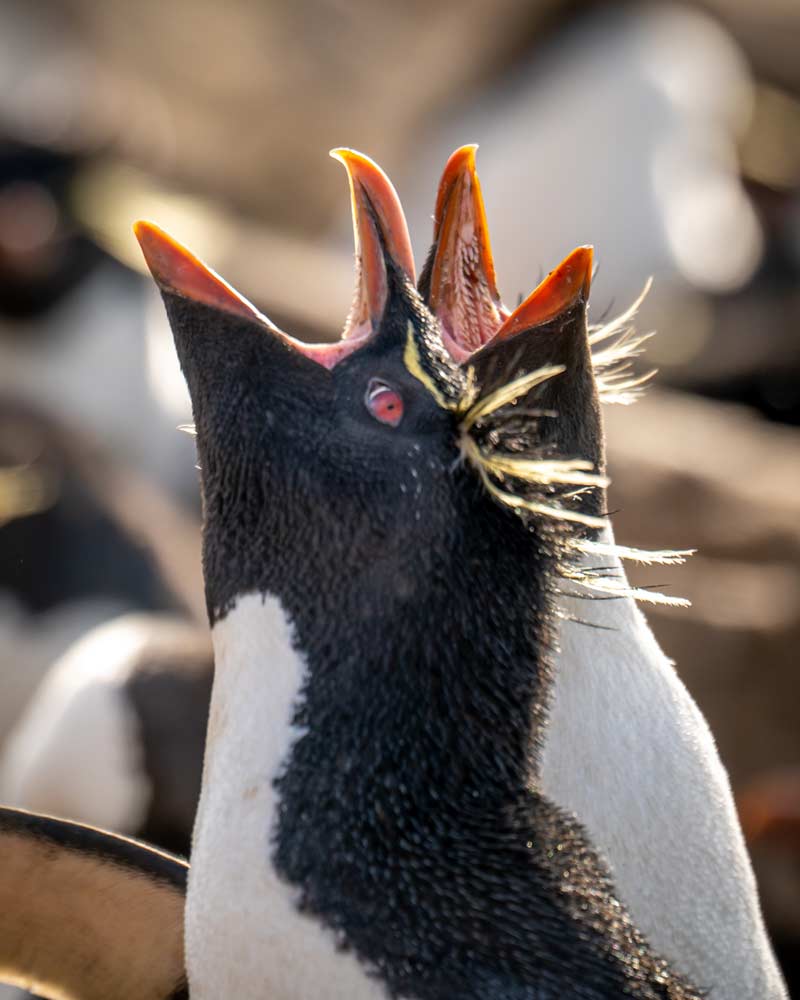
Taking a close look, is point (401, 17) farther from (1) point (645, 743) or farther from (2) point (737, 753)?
(1) point (645, 743)

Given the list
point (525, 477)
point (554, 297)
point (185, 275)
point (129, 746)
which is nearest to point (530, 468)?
point (525, 477)

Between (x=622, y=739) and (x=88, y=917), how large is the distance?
703mm

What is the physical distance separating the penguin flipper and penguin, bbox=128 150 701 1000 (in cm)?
24

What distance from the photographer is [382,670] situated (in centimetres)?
163

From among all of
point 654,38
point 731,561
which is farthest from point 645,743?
point 654,38

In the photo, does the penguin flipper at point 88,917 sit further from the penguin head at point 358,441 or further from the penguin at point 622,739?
the penguin at point 622,739

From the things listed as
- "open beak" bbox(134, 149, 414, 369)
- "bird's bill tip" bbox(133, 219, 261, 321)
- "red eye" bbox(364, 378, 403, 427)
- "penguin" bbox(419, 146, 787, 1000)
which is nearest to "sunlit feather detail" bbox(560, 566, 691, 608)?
"penguin" bbox(419, 146, 787, 1000)

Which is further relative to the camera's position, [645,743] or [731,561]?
[731,561]

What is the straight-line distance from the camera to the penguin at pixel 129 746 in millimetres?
3199

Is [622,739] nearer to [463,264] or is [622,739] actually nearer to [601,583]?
[601,583]

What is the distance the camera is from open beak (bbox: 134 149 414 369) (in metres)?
1.75

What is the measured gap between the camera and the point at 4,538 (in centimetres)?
463

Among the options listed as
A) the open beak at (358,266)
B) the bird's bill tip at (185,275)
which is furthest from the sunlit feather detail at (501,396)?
the bird's bill tip at (185,275)

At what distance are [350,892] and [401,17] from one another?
8510mm
